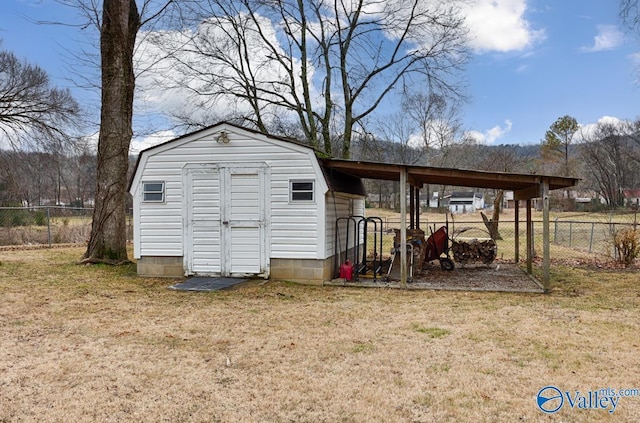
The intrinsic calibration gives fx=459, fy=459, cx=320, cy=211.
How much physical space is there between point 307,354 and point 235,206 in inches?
181

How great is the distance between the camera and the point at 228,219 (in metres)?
8.39

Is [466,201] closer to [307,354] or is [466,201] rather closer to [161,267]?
[161,267]

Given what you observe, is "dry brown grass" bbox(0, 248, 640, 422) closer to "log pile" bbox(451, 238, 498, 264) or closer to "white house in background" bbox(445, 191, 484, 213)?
"log pile" bbox(451, 238, 498, 264)

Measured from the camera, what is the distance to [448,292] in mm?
7586

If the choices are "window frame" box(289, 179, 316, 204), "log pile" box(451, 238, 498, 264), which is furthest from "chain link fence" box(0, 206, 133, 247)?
"log pile" box(451, 238, 498, 264)

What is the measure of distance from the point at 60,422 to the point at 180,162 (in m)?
6.16

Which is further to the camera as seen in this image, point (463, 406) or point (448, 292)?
point (448, 292)

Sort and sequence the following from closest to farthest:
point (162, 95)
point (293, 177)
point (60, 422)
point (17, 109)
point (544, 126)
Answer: point (60, 422), point (293, 177), point (17, 109), point (162, 95), point (544, 126)

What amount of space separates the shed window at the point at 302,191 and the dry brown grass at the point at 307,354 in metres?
1.77

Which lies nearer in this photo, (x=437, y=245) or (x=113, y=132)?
(x=113, y=132)

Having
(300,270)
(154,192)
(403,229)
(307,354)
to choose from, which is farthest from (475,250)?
(307,354)

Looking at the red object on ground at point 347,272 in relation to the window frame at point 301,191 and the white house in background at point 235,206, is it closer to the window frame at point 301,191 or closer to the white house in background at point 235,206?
the white house in background at point 235,206

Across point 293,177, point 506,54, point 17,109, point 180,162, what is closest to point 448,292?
point 293,177

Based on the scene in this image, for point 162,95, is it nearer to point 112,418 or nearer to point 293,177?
point 293,177
